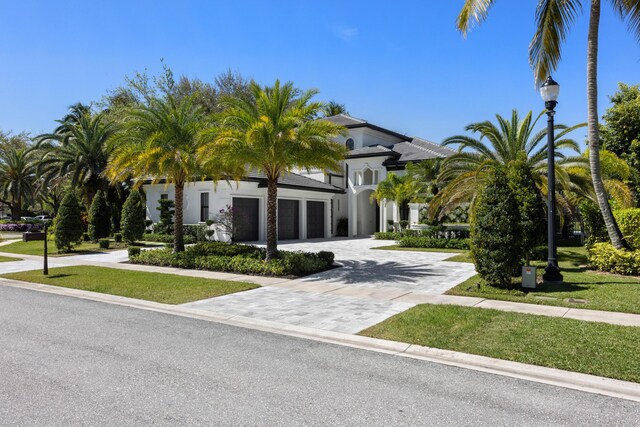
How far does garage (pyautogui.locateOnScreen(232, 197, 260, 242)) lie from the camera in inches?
1037

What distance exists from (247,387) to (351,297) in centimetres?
564

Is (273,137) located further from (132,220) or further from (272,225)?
(132,220)

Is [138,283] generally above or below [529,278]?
below

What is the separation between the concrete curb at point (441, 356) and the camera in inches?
199

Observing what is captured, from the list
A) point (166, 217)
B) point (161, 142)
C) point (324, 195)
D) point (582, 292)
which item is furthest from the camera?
point (324, 195)

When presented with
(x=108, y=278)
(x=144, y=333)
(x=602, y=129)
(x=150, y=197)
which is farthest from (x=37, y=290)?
(x=602, y=129)

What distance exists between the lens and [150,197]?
3038 centimetres

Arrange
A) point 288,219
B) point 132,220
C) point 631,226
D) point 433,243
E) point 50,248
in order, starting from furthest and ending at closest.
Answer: point 288,219 → point 132,220 → point 50,248 → point 433,243 → point 631,226

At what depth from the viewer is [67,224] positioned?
69.8 feet

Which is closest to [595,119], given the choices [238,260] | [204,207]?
[238,260]

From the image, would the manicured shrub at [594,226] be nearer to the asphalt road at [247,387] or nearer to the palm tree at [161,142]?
the asphalt road at [247,387]

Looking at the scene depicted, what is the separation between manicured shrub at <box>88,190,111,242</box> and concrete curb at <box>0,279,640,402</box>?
18.7 m

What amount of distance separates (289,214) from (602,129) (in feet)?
68.7

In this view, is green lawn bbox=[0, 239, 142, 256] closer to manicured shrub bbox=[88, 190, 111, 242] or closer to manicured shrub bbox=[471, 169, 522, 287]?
manicured shrub bbox=[88, 190, 111, 242]
